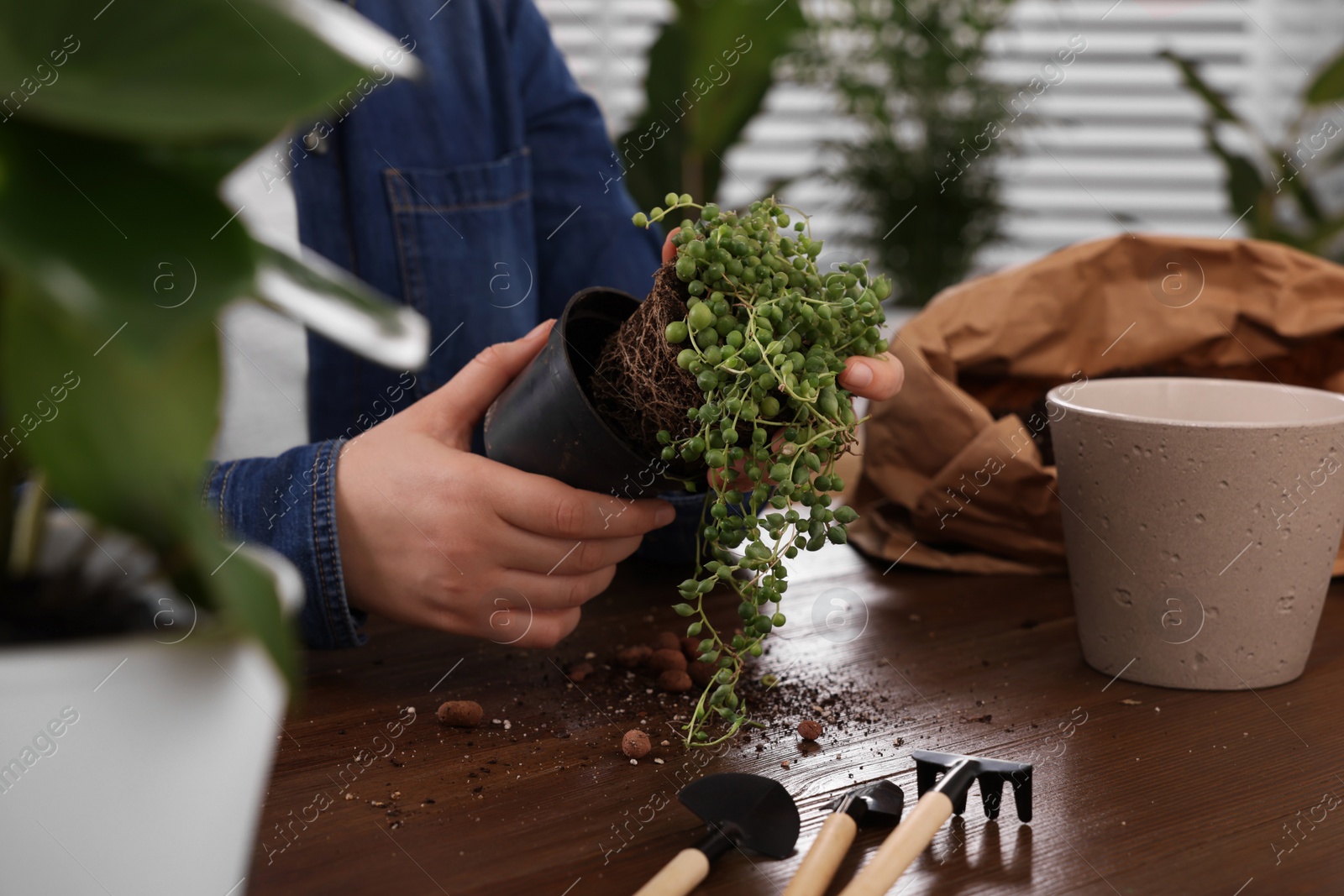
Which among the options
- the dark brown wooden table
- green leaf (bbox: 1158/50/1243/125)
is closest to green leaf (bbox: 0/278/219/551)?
the dark brown wooden table

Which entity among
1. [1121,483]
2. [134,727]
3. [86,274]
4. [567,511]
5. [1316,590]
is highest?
[86,274]

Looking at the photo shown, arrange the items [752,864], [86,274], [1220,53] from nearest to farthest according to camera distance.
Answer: [86,274], [752,864], [1220,53]

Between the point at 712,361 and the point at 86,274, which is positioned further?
the point at 712,361

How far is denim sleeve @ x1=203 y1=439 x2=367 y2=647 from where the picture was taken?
2.35 feet

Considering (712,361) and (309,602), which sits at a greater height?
(712,361)

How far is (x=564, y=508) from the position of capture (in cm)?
66

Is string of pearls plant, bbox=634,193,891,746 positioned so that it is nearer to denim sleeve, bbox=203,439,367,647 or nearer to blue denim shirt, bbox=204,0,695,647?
denim sleeve, bbox=203,439,367,647

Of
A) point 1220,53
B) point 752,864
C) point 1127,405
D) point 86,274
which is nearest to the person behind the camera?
point 86,274

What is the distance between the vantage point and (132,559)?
286 millimetres

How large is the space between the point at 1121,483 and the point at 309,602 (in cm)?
56

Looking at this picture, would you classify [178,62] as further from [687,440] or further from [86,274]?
[687,440]

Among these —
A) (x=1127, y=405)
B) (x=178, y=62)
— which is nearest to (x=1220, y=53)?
(x=1127, y=405)

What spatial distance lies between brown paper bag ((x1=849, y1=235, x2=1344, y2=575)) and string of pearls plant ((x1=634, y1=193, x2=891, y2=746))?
14.6 inches

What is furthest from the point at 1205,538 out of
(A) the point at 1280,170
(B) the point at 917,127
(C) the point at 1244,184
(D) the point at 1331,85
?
(B) the point at 917,127
